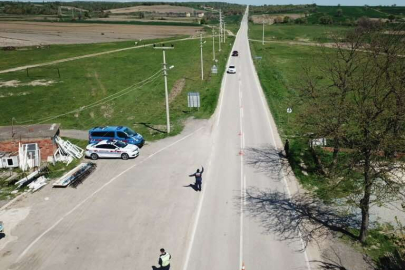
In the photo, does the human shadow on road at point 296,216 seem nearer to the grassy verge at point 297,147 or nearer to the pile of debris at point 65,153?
the grassy verge at point 297,147

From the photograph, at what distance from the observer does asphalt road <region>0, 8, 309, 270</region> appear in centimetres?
1808

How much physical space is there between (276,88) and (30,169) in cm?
3415

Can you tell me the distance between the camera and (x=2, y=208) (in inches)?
915

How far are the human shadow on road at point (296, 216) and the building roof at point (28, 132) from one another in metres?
17.6

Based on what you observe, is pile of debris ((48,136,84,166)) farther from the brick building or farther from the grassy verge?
the grassy verge

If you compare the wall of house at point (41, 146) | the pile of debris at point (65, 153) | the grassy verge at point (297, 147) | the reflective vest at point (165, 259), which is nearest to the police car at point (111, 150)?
the pile of debris at point (65, 153)

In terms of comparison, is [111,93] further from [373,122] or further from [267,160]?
[373,122]

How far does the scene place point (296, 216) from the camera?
21234mm

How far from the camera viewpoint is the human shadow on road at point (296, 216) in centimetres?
1978

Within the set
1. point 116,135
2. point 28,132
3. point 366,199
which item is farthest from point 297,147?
point 28,132

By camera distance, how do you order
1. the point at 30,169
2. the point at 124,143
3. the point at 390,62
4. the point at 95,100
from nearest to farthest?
the point at 390,62 → the point at 30,169 → the point at 124,143 → the point at 95,100

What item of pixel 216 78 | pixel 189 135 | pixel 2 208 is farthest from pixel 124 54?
pixel 2 208

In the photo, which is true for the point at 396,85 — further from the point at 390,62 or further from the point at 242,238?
the point at 242,238

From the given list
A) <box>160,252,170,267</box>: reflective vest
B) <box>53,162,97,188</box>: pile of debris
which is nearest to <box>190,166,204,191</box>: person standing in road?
<box>160,252,170,267</box>: reflective vest
